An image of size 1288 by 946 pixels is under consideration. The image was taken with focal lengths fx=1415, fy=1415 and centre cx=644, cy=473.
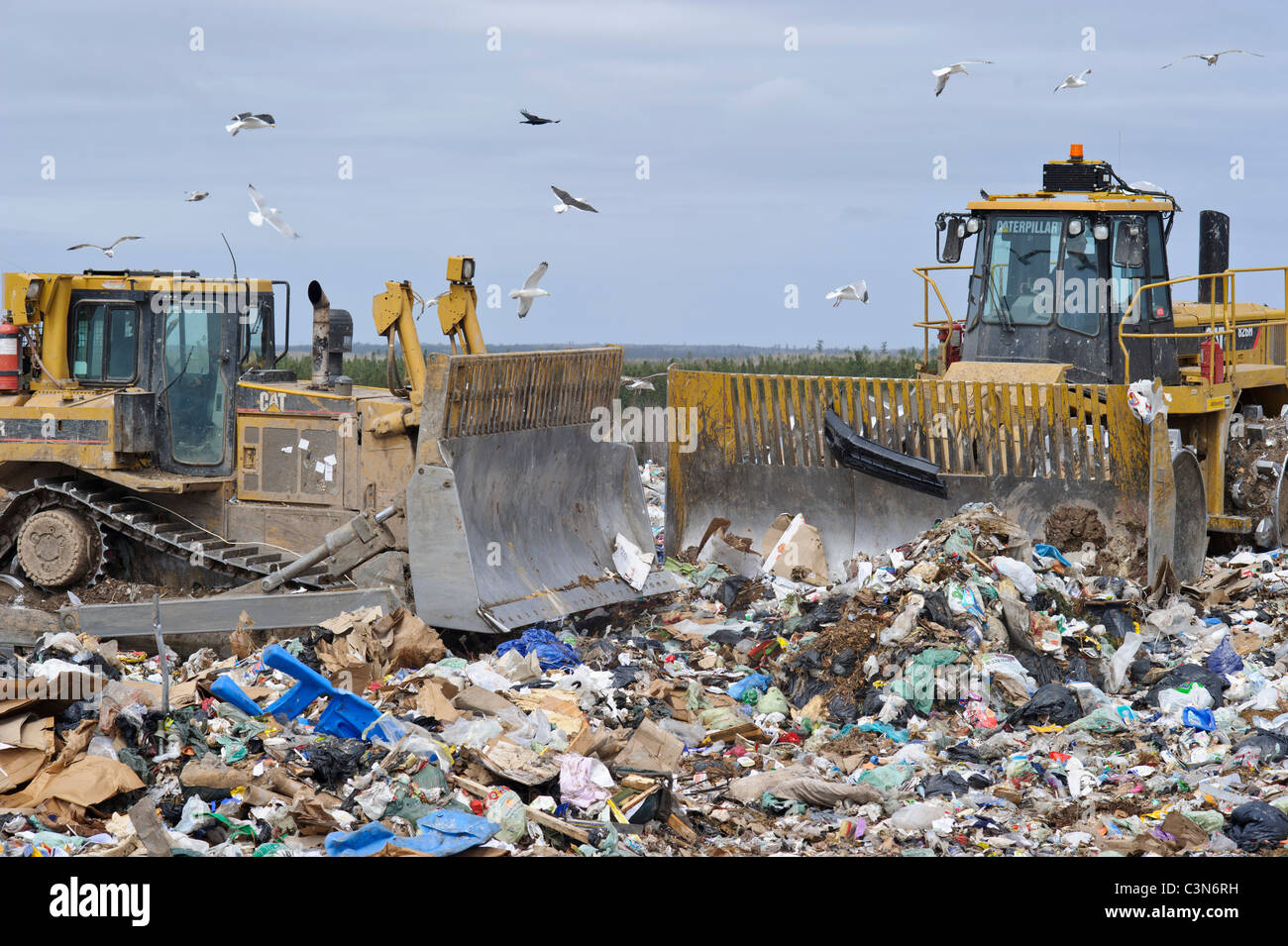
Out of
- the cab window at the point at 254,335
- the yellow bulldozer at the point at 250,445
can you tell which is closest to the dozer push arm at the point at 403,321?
the yellow bulldozer at the point at 250,445

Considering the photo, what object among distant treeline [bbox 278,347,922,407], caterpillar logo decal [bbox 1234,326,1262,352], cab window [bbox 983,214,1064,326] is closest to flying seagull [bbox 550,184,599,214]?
cab window [bbox 983,214,1064,326]

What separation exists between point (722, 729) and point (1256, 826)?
2.56 m

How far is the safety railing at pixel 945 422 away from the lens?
9281 mm

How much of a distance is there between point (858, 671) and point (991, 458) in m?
2.54

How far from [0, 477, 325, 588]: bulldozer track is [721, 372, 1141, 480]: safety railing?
3.48 meters

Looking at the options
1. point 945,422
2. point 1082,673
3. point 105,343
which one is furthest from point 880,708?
point 105,343

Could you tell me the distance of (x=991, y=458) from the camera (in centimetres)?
951

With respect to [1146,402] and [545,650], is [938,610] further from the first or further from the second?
[1146,402]

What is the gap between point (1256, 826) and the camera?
5.78 meters

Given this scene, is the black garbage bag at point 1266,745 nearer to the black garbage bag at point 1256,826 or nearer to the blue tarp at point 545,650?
the black garbage bag at point 1256,826

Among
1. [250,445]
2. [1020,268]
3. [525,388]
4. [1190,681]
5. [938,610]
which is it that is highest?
[1020,268]

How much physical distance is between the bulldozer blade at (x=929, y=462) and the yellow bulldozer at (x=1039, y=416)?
11 mm

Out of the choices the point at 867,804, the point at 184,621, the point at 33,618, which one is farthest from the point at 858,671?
the point at 33,618

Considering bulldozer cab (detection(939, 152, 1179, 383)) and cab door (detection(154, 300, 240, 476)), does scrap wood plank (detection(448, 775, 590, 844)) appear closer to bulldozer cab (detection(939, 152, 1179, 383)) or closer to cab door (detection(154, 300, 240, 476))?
cab door (detection(154, 300, 240, 476))
